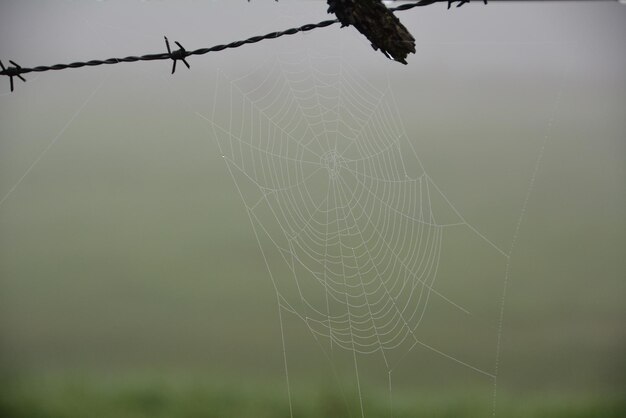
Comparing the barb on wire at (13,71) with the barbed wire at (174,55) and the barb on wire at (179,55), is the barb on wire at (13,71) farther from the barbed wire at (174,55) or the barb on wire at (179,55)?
the barb on wire at (179,55)

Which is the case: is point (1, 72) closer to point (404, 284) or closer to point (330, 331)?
point (330, 331)

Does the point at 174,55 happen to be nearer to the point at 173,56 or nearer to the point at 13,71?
the point at 173,56

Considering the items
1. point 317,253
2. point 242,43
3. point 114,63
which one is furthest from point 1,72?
point 317,253

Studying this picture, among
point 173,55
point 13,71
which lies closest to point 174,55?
point 173,55

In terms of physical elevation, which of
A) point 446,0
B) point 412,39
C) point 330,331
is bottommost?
point 330,331

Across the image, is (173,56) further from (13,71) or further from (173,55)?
(13,71)

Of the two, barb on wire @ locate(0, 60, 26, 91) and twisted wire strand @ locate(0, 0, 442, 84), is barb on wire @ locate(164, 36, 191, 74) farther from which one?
barb on wire @ locate(0, 60, 26, 91)

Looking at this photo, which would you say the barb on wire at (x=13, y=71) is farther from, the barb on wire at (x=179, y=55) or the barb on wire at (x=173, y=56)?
the barb on wire at (x=179, y=55)

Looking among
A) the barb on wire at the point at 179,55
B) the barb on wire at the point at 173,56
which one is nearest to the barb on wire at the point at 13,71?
the barb on wire at the point at 173,56

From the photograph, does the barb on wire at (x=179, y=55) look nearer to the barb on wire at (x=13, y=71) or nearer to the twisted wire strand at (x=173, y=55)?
the twisted wire strand at (x=173, y=55)

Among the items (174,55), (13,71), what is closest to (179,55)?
(174,55)

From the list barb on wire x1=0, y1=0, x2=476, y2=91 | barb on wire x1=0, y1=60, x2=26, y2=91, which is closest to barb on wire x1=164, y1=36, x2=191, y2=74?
barb on wire x1=0, y1=0, x2=476, y2=91
